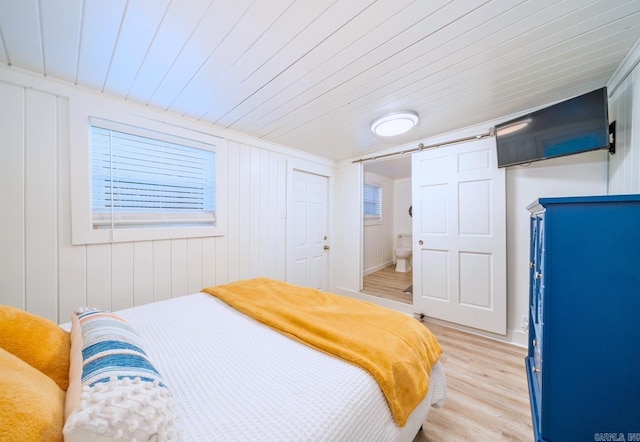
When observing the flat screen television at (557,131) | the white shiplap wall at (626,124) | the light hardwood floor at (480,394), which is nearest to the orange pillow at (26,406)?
the light hardwood floor at (480,394)

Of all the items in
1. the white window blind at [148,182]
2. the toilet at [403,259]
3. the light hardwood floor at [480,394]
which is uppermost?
the white window blind at [148,182]

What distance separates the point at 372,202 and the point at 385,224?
757 millimetres

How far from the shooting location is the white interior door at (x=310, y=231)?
11.0ft

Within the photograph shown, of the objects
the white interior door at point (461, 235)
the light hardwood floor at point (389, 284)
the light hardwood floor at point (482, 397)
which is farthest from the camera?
the light hardwood floor at point (389, 284)

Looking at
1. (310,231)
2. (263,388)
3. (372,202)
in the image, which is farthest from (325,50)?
(372,202)

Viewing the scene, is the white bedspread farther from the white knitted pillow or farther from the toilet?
the toilet

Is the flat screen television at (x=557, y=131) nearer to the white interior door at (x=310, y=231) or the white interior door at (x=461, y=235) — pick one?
the white interior door at (x=461, y=235)

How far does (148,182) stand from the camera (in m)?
2.13

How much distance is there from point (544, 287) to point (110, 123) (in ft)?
10.0

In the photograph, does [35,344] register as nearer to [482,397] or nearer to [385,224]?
[482,397]

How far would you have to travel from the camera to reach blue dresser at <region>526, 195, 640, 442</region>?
89 centimetres

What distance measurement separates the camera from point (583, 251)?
3.12 feet

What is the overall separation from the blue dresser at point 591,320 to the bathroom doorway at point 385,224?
9.13 ft

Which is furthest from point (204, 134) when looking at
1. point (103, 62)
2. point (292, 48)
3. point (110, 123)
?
point (292, 48)
